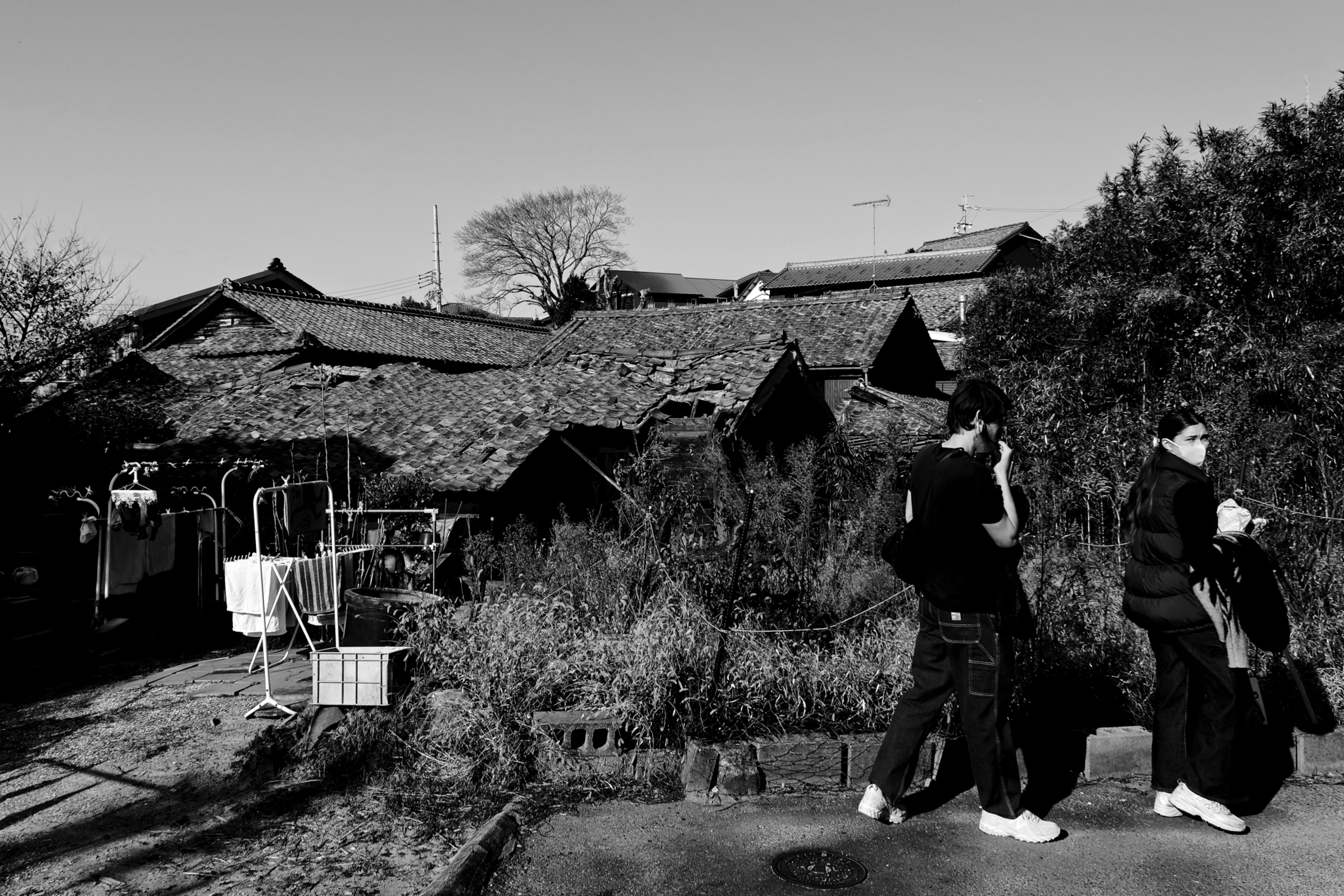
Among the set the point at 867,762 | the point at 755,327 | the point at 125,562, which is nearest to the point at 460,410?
the point at 125,562

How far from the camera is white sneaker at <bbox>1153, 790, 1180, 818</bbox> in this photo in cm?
435

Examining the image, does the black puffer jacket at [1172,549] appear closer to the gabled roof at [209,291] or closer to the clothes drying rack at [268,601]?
the clothes drying rack at [268,601]

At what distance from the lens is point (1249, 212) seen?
432 inches

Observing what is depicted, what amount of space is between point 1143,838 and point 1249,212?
9.26m

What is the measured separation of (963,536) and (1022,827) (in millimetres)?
1298

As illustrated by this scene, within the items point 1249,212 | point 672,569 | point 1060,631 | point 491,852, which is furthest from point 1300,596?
point 1249,212

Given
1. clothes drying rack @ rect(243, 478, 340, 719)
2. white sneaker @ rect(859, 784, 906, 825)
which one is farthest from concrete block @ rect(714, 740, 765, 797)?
clothes drying rack @ rect(243, 478, 340, 719)

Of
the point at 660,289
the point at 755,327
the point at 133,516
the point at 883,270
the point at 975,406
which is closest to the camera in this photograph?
the point at 975,406

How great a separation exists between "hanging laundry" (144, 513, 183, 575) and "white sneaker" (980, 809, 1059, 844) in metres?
6.96

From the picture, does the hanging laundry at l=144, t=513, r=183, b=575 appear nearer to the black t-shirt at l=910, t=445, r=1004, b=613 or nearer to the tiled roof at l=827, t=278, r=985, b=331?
the black t-shirt at l=910, t=445, r=1004, b=613

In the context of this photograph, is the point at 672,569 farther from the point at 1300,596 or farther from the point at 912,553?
the point at 1300,596

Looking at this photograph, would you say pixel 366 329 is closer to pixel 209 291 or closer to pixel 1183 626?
pixel 209 291

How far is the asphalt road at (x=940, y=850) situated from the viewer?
150 inches

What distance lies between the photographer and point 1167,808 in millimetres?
4352
